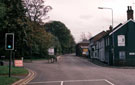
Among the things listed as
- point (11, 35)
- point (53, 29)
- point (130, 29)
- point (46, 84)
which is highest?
point (53, 29)

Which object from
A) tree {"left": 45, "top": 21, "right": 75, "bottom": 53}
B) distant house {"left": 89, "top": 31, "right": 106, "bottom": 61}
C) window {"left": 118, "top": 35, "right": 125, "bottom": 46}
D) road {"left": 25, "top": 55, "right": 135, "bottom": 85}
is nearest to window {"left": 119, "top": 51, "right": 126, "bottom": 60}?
window {"left": 118, "top": 35, "right": 125, "bottom": 46}

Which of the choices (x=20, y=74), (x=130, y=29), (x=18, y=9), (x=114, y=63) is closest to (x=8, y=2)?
(x=18, y=9)

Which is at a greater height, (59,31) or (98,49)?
(59,31)

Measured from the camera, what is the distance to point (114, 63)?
125 feet

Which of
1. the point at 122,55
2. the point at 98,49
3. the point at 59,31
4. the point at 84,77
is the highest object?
the point at 59,31

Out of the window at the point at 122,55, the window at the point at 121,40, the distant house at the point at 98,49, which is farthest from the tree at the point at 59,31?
the window at the point at 122,55

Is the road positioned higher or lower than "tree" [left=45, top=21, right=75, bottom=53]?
lower

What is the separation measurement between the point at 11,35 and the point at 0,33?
38.4 feet

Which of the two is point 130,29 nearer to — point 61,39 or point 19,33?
point 19,33

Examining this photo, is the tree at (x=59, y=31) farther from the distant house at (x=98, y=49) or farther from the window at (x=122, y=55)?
the window at (x=122, y=55)

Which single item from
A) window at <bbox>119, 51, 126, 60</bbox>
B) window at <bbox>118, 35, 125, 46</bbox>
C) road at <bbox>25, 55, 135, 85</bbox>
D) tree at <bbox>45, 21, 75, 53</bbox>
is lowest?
road at <bbox>25, 55, 135, 85</bbox>

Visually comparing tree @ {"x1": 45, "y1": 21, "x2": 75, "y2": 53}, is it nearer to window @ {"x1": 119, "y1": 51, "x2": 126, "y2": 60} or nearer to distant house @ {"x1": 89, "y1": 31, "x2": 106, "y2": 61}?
distant house @ {"x1": 89, "y1": 31, "x2": 106, "y2": 61}

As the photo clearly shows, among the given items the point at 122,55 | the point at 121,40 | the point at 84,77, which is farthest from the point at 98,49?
the point at 84,77

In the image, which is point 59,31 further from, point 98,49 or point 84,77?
point 84,77
